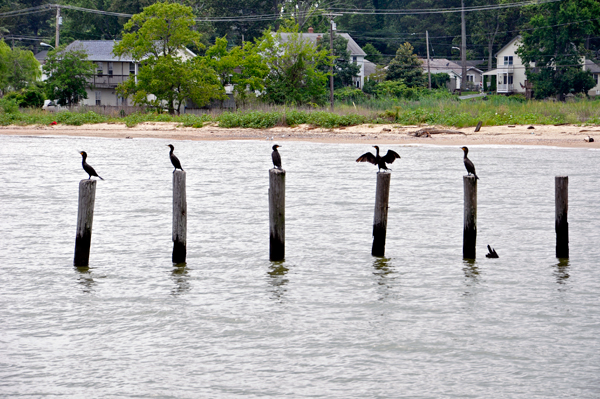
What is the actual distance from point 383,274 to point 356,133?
31059mm

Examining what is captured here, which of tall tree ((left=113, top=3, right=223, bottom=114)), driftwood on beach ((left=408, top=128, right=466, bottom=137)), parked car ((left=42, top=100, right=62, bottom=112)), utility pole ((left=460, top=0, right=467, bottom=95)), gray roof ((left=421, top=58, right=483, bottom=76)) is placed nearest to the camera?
driftwood on beach ((left=408, top=128, right=466, bottom=137))

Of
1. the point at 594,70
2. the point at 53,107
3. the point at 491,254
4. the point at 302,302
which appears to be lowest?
the point at 302,302

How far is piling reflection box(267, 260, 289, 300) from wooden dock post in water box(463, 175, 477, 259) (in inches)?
118

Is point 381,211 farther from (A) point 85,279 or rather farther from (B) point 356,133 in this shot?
(B) point 356,133

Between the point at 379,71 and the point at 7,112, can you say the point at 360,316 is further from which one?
the point at 379,71

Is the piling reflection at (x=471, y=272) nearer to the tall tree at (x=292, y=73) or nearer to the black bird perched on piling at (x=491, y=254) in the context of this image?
the black bird perched on piling at (x=491, y=254)

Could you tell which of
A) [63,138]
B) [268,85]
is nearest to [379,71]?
[268,85]

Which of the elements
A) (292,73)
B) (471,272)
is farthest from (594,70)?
(471,272)

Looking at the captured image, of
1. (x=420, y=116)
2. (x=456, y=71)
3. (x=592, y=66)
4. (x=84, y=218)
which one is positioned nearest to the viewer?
(x=84, y=218)

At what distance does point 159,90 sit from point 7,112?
11511mm

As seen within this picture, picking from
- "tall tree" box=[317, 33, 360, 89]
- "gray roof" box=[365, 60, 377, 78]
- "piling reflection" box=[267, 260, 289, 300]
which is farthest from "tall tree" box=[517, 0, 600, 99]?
"piling reflection" box=[267, 260, 289, 300]

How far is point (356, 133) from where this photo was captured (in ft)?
140

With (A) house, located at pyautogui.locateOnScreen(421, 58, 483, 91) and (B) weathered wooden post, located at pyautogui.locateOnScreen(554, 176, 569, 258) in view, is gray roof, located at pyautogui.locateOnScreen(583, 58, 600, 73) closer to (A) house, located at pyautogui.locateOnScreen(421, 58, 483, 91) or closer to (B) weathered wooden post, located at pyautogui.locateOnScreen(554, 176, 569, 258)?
(A) house, located at pyautogui.locateOnScreen(421, 58, 483, 91)

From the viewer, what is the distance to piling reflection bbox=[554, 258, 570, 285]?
11.7 meters
